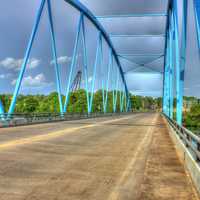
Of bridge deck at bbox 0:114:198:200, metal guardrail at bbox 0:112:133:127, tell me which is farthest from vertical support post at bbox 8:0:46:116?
bridge deck at bbox 0:114:198:200

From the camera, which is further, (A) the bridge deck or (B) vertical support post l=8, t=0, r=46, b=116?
(B) vertical support post l=8, t=0, r=46, b=116

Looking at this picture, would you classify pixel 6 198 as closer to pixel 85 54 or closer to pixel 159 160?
pixel 159 160

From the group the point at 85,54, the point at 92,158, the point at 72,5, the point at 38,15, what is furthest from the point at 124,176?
the point at 85,54

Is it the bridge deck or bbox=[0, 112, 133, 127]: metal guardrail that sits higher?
bbox=[0, 112, 133, 127]: metal guardrail

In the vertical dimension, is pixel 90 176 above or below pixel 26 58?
below

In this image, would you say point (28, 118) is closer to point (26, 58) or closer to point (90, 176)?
point (26, 58)

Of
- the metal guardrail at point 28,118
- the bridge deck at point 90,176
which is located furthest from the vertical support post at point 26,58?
the bridge deck at point 90,176

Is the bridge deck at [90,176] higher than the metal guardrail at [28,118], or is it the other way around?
the metal guardrail at [28,118]

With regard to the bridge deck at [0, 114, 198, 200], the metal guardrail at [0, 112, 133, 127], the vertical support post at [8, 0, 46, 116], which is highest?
the vertical support post at [8, 0, 46, 116]

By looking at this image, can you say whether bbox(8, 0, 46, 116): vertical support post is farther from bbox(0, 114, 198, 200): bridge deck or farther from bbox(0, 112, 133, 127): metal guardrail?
bbox(0, 114, 198, 200): bridge deck

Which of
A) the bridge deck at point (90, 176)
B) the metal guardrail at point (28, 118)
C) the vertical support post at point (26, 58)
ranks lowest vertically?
the bridge deck at point (90, 176)

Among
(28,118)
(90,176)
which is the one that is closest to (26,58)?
(28,118)

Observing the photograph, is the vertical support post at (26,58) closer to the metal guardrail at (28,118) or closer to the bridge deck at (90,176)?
the metal guardrail at (28,118)

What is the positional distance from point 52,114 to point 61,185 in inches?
1077
